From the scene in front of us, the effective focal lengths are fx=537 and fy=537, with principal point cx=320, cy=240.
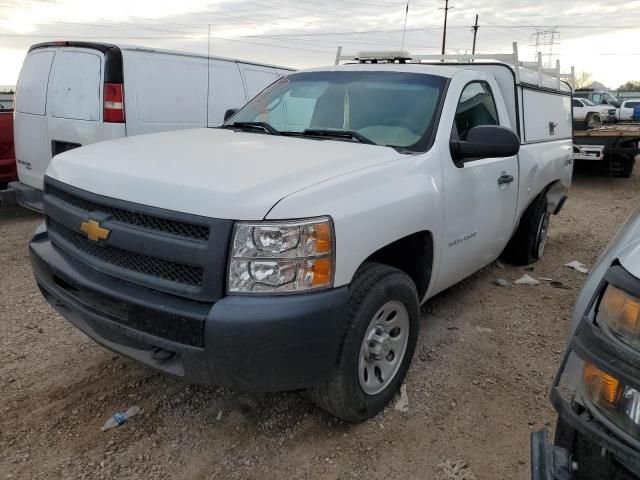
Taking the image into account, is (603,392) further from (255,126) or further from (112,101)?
(112,101)

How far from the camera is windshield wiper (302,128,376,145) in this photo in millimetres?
3238

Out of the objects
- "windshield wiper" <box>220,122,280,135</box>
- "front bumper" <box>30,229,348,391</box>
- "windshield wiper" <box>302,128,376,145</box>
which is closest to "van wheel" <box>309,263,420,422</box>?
"front bumper" <box>30,229,348,391</box>

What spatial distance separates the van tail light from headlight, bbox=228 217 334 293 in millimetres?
3780

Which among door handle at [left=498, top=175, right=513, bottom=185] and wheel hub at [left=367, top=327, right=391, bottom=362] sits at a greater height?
door handle at [left=498, top=175, right=513, bottom=185]

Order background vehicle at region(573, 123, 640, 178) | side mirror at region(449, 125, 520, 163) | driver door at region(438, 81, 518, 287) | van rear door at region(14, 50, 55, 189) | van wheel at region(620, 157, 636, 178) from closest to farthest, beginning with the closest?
side mirror at region(449, 125, 520, 163)
driver door at region(438, 81, 518, 287)
van rear door at region(14, 50, 55, 189)
background vehicle at region(573, 123, 640, 178)
van wheel at region(620, 157, 636, 178)

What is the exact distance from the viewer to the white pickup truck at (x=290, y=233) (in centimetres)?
222

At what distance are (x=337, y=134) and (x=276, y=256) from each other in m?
1.37

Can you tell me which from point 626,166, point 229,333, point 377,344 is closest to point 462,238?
point 377,344

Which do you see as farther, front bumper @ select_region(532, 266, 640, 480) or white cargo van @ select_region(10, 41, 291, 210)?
white cargo van @ select_region(10, 41, 291, 210)

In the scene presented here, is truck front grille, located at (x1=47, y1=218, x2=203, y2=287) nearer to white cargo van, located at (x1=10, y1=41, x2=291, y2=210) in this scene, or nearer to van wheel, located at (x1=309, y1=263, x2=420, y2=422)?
van wheel, located at (x1=309, y1=263, x2=420, y2=422)

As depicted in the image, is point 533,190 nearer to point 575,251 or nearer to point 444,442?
point 575,251

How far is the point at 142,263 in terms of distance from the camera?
2.44 m

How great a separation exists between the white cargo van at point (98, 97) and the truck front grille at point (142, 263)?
9.80 ft

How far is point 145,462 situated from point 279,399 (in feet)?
2.66
